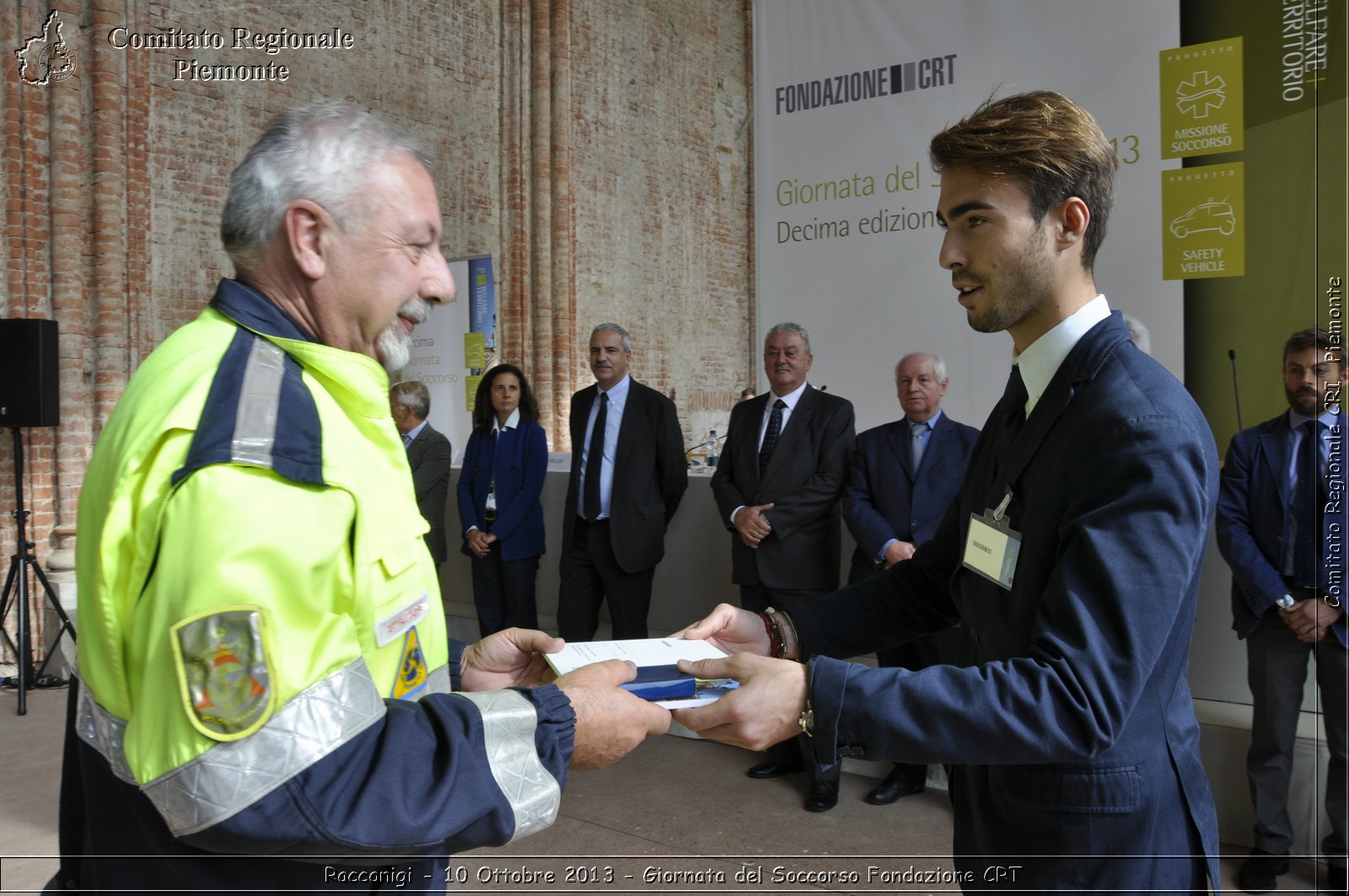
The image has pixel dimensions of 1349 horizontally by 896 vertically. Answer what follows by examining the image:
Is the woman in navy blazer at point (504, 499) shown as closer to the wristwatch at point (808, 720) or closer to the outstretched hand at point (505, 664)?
the outstretched hand at point (505, 664)

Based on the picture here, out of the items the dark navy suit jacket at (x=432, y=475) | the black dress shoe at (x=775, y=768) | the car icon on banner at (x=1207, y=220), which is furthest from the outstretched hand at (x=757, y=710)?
the dark navy suit jacket at (x=432, y=475)

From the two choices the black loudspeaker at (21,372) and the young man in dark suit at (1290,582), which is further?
the black loudspeaker at (21,372)

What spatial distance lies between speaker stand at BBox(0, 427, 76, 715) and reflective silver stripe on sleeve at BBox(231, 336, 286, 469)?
5.22 meters

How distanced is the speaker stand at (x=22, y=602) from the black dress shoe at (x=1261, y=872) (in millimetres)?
5811

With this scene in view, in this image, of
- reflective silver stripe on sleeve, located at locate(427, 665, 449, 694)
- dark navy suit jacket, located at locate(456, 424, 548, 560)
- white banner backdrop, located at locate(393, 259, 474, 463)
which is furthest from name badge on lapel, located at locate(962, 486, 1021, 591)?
white banner backdrop, located at locate(393, 259, 474, 463)

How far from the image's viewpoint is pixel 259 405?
984mm

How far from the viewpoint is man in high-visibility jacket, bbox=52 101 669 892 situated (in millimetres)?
883

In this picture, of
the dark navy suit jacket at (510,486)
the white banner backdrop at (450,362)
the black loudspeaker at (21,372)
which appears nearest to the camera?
the dark navy suit jacket at (510,486)

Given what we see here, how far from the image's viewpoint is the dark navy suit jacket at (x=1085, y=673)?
115 centimetres

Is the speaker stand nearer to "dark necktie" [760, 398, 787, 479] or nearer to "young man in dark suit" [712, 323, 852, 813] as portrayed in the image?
"young man in dark suit" [712, 323, 852, 813]

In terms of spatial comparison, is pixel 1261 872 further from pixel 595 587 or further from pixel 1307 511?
pixel 595 587

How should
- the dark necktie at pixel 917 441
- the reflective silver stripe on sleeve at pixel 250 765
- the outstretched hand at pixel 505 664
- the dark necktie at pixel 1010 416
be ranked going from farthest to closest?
the dark necktie at pixel 917 441
the outstretched hand at pixel 505 664
the dark necktie at pixel 1010 416
the reflective silver stripe on sleeve at pixel 250 765

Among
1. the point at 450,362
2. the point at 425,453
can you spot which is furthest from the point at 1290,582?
the point at 450,362

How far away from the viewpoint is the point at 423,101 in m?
9.33
